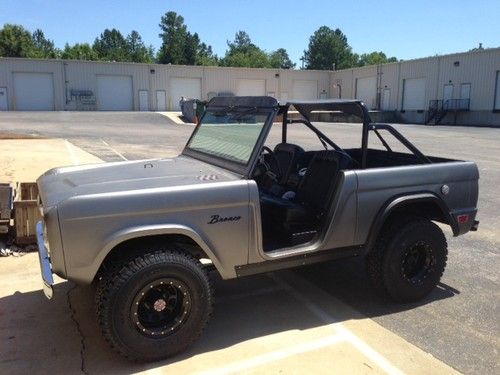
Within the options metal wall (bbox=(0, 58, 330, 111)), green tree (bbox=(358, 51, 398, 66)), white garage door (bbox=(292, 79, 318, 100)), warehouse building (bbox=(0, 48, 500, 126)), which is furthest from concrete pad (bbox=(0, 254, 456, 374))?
green tree (bbox=(358, 51, 398, 66))

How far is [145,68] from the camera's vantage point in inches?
2013

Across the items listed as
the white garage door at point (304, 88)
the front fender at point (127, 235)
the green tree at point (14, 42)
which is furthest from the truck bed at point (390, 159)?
the green tree at point (14, 42)

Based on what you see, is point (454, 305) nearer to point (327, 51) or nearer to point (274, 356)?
point (274, 356)

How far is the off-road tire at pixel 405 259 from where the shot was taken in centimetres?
427

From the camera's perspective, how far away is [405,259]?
443cm

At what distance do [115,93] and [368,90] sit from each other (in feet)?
89.8

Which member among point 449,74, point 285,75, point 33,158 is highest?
point 285,75

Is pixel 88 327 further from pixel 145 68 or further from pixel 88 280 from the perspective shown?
pixel 145 68

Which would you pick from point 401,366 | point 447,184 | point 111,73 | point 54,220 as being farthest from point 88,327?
point 111,73

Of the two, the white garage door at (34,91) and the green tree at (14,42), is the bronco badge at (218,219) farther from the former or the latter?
the green tree at (14,42)

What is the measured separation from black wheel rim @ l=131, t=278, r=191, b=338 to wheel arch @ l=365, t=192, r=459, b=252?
1678 mm

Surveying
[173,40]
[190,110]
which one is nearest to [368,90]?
[190,110]

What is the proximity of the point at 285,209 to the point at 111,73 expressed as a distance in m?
49.2

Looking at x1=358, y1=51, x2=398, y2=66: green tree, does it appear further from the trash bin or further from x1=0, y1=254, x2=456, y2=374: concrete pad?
x1=0, y1=254, x2=456, y2=374: concrete pad
